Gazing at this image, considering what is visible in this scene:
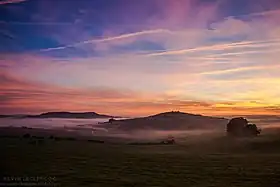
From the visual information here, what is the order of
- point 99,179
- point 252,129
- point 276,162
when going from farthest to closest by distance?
1. point 252,129
2. point 276,162
3. point 99,179

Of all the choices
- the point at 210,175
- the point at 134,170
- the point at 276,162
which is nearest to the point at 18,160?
the point at 134,170

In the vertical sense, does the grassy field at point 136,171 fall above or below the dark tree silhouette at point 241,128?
below

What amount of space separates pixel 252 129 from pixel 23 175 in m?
33.3

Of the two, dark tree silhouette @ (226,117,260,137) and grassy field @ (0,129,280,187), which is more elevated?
dark tree silhouette @ (226,117,260,137)

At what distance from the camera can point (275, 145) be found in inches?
1190

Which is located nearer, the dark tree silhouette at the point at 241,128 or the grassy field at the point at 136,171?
the grassy field at the point at 136,171

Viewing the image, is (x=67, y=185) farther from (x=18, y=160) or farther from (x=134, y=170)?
(x=18, y=160)

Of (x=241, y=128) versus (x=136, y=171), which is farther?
(x=241, y=128)

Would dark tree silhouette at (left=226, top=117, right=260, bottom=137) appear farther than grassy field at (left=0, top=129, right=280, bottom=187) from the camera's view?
Yes

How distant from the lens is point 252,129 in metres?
43.1

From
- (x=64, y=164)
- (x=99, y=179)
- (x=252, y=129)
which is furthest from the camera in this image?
(x=252, y=129)

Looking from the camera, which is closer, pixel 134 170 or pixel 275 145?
pixel 134 170

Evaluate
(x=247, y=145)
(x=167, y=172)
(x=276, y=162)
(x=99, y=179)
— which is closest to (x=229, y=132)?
(x=247, y=145)

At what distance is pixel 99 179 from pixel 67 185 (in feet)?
5.40
